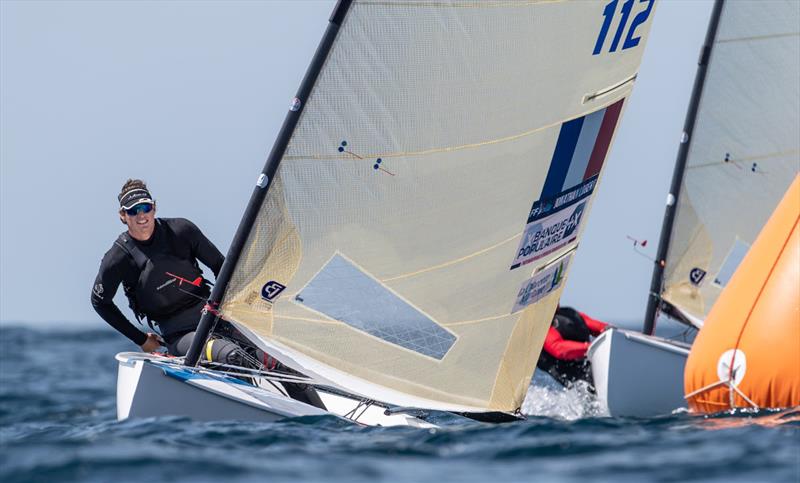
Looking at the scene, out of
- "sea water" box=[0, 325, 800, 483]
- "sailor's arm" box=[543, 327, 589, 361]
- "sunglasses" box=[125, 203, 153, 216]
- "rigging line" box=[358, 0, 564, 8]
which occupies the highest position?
"rigging line" box=[358, 0, 564, 8]

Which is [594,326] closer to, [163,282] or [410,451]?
[163,282]

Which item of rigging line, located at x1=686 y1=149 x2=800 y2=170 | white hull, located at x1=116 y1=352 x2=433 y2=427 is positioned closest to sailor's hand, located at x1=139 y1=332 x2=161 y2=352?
white hull, located at x1=116 y1=352 x2=433 y2=427

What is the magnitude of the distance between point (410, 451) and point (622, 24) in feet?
11.5

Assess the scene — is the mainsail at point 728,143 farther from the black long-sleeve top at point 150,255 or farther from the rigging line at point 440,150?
the black long-sleeve top at point 150,255

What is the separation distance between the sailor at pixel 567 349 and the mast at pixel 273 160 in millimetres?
3820

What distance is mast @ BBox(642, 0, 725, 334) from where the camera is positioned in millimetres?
12922

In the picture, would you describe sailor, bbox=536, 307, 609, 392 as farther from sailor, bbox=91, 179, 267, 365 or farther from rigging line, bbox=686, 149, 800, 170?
sailor, bbox=91, 179, 267, 365

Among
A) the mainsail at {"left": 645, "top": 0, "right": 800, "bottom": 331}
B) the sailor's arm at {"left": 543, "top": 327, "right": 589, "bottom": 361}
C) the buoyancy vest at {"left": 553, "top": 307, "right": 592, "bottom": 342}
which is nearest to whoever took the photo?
Result: the sailor's arm at {"left": 543, "top": 327, "right": 589, "bottom": 361}

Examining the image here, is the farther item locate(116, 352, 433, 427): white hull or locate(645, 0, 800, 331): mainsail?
locate(645, 0, 800, 331): mainsail

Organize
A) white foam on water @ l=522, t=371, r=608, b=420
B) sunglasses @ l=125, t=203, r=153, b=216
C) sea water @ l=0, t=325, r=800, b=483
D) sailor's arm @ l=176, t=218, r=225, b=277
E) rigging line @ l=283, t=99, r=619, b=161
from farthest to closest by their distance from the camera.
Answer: white foam on water @ l=522, t=371, r=608, b=420 → sailor's arm @ l=176, t=218, r=225, b=277 → sunglasses @ l=125, t=203, r=153, b=216 → rigging line @ l=283, t=99, r=619, b=161 → sea water @ l=0, t=325, r=800, b=483

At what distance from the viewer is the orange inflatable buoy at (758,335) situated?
27.8 ft

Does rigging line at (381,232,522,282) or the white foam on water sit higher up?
rigging line at (381,232,522,282)

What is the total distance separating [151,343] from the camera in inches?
356

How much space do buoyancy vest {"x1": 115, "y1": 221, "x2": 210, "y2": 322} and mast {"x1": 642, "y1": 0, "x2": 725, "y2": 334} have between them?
5.34m
